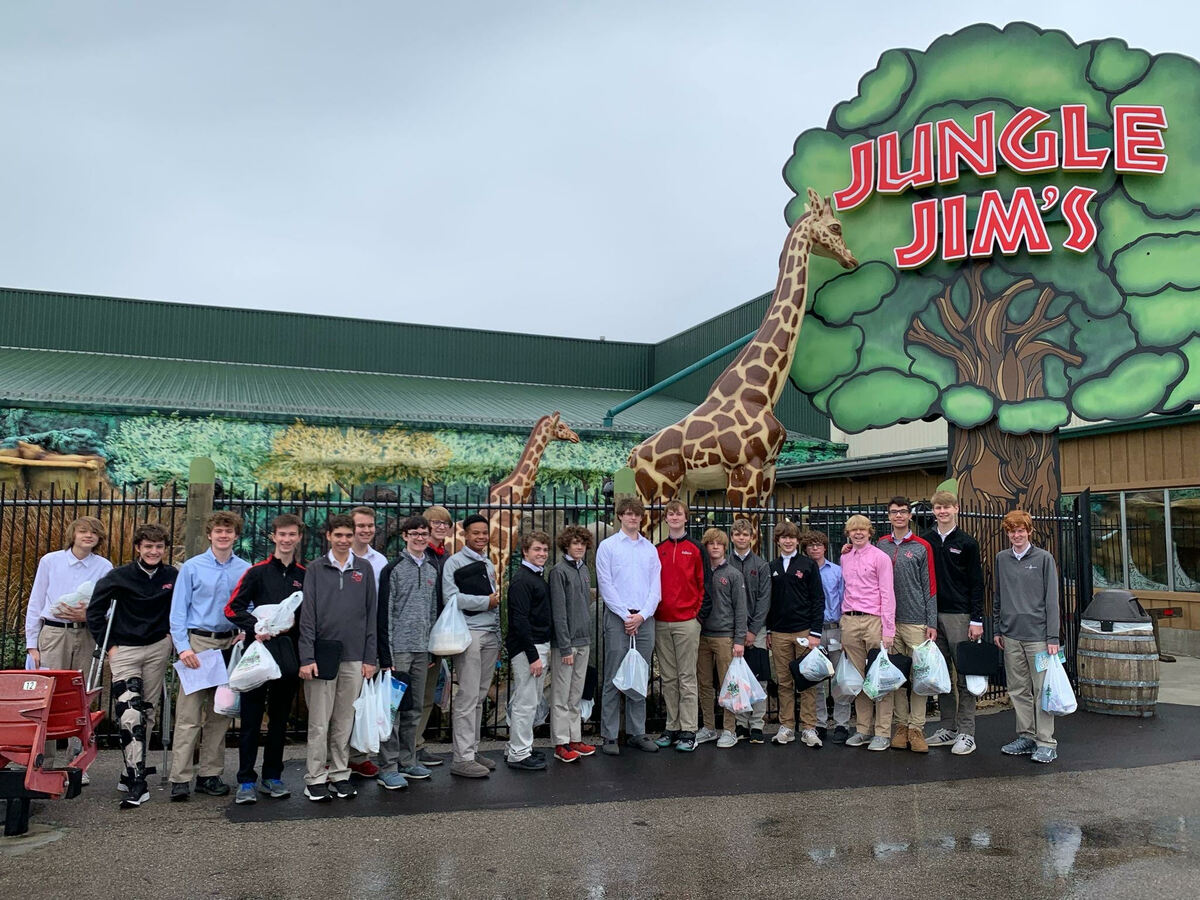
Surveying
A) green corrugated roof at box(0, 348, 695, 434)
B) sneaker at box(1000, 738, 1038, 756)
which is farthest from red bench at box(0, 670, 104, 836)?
green corrugated roof at box(0, 348, 695, 434)

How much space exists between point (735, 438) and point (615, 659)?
349 cm

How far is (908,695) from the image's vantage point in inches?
285

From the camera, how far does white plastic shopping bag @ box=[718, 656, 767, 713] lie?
23.2ft

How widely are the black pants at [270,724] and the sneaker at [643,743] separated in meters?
2.62

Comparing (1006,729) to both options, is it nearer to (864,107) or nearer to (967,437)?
(967,437)

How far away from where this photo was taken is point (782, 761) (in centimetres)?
678

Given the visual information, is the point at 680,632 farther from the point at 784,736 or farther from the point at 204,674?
the point at 204,674

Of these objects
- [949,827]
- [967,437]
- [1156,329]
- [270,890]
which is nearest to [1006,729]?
[949,827]

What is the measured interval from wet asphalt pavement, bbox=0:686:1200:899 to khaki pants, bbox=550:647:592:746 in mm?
256

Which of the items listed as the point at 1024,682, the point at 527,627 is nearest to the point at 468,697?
the point at 527,627

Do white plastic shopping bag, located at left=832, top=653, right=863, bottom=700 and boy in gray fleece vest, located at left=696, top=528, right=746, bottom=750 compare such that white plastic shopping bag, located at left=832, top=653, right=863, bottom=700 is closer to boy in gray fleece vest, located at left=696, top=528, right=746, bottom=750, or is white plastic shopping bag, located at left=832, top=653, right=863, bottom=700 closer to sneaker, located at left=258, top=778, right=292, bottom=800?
boy in gray fleece vest, located at left=696, top=528, right=746, bottom=750

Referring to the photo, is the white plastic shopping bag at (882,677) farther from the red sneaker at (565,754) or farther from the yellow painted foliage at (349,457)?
the yellow painted foliage at (349,457)

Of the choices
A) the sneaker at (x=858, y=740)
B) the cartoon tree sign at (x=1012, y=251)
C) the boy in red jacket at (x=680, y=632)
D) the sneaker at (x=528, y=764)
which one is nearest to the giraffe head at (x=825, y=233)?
the cartoon tree sign at (x=1012, y=251)

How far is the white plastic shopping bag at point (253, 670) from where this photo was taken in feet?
17.9
